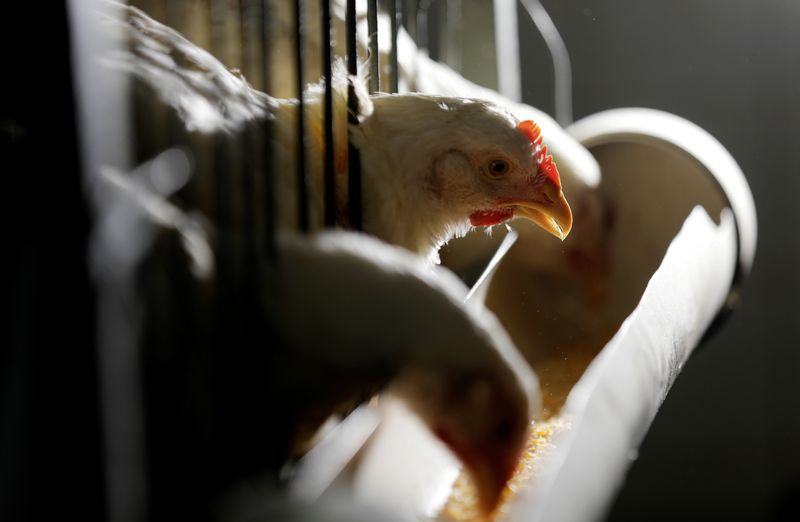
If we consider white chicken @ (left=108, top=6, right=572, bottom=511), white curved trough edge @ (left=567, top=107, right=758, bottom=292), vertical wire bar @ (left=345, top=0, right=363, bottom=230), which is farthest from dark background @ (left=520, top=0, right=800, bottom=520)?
white chicken @ (left=108, top=6, right=572, bottom=511)

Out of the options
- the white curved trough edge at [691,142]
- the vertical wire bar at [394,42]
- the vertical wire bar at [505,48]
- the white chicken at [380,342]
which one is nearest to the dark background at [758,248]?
the vertical wire bar at [505,48]

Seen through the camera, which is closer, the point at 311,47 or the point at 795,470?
the point at 311,47

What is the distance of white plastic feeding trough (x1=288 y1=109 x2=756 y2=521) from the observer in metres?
0.60

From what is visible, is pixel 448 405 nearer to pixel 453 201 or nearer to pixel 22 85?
pixel 22 85

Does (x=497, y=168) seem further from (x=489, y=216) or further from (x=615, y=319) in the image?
(x=615, y=319)

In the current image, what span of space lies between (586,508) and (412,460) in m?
0.17

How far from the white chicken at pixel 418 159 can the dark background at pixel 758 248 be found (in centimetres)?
156

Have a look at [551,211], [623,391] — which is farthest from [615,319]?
[623,391]

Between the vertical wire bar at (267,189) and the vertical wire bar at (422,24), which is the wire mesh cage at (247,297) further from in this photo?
the vertical wire bar at (422,24)

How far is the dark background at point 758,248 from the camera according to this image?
246cm

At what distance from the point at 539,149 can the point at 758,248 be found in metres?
1.88

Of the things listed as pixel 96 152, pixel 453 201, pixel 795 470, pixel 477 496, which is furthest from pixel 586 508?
pixel 795 470

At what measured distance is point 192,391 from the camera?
0.47 meters

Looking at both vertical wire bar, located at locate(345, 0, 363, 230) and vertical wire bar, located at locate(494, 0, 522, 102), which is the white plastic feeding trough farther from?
vertical wire bar, located at locate(345, 0, 363, 230)
